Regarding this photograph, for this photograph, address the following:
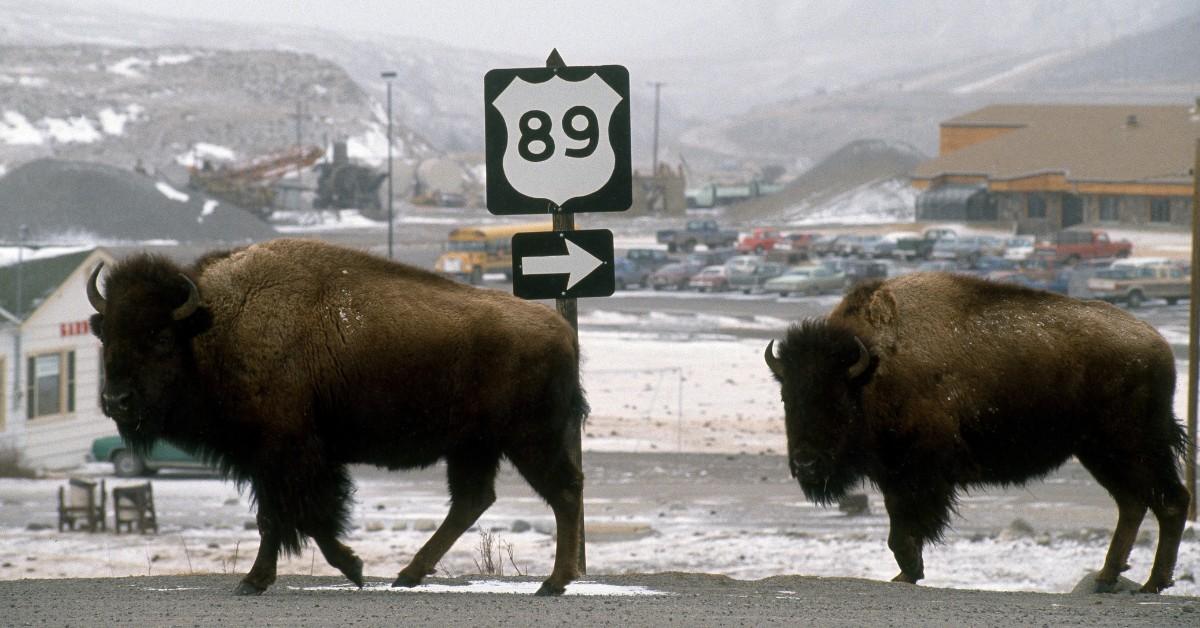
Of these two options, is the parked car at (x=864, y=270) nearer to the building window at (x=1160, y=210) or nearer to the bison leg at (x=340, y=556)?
the building window at (x=1160, y=210)

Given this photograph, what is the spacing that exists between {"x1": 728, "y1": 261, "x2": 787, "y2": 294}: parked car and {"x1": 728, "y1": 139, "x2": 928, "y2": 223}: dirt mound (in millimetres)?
45131

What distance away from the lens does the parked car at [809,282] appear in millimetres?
63188

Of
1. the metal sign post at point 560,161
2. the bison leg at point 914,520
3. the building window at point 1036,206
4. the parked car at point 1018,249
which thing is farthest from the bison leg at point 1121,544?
the building window at point 1036,206

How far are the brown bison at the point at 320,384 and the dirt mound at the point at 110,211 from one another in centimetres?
7708

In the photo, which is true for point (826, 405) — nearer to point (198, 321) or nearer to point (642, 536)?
point (198, 321)

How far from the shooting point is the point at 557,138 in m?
9.30

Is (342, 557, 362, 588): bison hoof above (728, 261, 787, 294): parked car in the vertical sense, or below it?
above

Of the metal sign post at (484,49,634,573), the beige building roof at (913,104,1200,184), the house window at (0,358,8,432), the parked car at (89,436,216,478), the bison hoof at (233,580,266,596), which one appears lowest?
the parked car at (89,436,216,478)

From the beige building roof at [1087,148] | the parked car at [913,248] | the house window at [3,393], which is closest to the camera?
the house window at [3,393]

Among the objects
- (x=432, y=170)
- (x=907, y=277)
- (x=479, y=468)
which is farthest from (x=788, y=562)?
(x=432, y=170)

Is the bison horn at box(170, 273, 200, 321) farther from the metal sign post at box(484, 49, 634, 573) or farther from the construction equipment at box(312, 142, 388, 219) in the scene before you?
the construction equipment at box(312, 142, 388, 219)

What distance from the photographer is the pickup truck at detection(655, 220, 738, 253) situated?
282 ft

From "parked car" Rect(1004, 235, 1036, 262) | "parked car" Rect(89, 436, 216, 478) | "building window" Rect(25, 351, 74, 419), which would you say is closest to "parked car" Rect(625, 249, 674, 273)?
"parked car" Rect(1004, 235, 1036, 262)

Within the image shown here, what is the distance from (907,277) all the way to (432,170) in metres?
139
